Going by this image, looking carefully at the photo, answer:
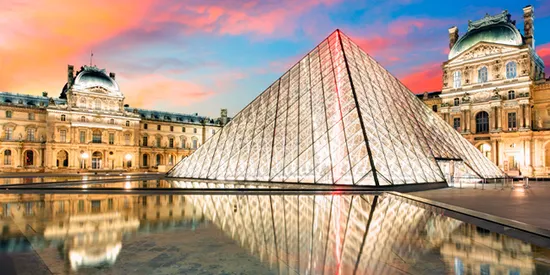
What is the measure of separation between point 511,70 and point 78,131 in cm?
5348

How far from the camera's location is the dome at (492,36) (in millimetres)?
42594

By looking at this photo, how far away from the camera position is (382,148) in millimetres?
16406

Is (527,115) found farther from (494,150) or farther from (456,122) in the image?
(456,122)

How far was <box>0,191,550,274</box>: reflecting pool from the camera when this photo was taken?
14.0 feet

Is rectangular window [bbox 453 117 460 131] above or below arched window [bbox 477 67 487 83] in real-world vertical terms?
below

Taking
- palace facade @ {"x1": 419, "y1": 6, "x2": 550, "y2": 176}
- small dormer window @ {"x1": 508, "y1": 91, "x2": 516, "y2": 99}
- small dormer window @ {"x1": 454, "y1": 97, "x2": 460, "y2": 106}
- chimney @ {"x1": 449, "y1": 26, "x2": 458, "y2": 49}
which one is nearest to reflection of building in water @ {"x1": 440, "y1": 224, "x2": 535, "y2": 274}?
palace facade @ {"x1": 419, "y1": 6, "x2": 550, "y2": 176}

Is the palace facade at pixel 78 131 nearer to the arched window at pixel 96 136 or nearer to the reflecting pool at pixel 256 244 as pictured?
the arched window at pixel 96 136

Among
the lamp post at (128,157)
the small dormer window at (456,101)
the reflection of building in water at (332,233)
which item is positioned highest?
the small dormer window at (456,101)

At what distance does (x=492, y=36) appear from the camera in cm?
4359

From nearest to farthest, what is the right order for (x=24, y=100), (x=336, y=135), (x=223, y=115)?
(x=336, y=135)
(x=24, y=100)
(x=223, y=115)

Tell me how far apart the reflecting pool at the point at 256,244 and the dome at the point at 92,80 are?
47.5 metres

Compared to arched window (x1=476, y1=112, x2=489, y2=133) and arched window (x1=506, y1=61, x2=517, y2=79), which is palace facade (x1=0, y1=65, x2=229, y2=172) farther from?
arched window (x1=506, y1=61, x2=517, y2=79)

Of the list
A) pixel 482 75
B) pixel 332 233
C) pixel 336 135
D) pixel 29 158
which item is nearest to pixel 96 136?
pixel 29 158

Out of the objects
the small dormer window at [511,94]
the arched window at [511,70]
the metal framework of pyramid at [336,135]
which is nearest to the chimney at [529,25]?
the arched window at [511,70]
